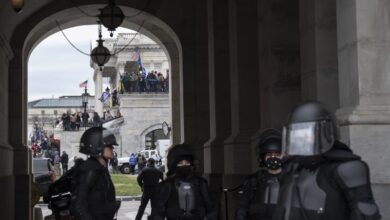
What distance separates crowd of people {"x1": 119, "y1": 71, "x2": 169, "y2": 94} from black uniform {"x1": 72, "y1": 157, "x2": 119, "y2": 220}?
59580 millimetres

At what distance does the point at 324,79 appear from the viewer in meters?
10.2

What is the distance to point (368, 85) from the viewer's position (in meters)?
8.40

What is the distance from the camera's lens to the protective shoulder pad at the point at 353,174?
207 inches

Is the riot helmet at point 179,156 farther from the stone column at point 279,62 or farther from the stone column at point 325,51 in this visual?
the stone column at point 279,62

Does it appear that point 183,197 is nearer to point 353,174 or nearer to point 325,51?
point 325,51

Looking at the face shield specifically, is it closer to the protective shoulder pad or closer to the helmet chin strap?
the protective shoulder pad

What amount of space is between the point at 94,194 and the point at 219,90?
29.5ft

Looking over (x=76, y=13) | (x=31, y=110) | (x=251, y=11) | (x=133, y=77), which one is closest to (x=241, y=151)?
(x=251, y=11)

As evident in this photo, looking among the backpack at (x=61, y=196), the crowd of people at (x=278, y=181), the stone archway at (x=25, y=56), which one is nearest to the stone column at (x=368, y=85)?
the crowd of people at (x=278, y=181)

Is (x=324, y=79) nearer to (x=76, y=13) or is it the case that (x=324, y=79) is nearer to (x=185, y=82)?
(x=185, y=82)

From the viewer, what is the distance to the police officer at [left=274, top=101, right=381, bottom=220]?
5.26 meters

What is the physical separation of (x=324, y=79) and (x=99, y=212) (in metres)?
3.26

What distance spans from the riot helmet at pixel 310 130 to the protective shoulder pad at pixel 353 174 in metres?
0.19

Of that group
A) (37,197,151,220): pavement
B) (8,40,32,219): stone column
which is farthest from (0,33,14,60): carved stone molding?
(37,197,151,220): pavement
